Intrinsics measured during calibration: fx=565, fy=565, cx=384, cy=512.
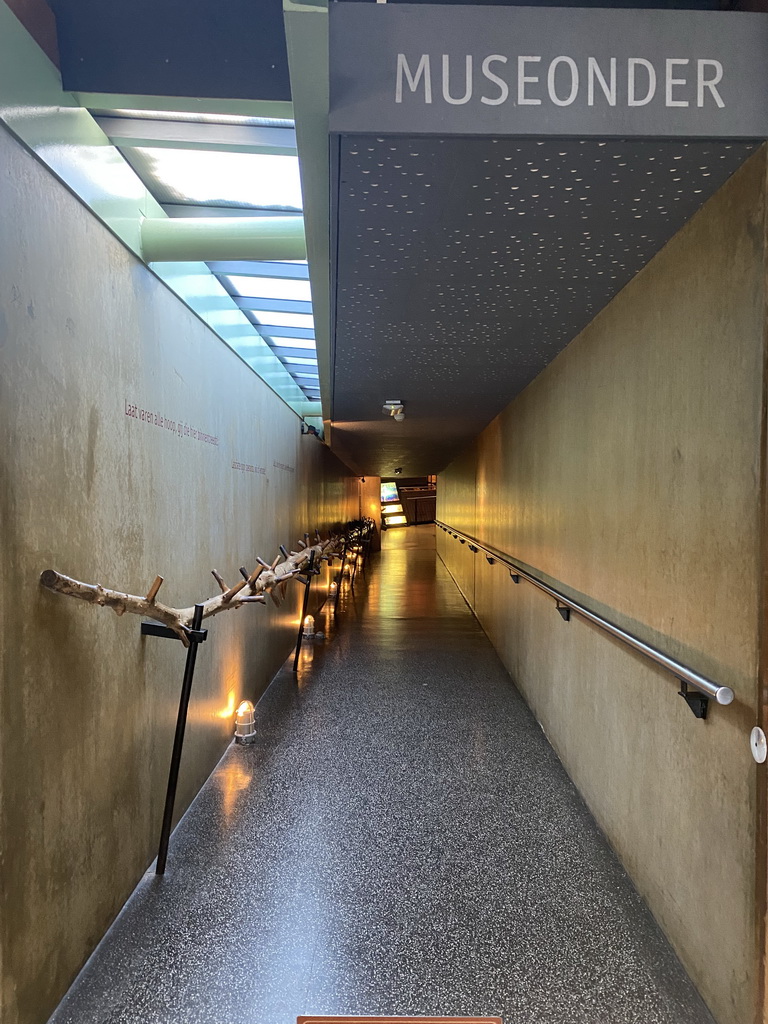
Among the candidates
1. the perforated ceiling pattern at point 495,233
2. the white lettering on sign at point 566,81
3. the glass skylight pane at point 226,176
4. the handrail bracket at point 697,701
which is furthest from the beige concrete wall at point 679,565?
the glass skylight pane at point 226,176

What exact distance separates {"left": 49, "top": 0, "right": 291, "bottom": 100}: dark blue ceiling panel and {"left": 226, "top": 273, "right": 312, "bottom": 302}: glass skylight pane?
199 cm

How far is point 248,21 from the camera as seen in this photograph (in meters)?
1.68

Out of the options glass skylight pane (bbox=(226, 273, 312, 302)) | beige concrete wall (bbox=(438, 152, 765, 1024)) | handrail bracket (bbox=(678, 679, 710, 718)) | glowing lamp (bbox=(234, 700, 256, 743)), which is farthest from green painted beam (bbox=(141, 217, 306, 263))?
glowing lamp (bbox=(234, 700, 256, 743))

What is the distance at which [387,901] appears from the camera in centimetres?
212

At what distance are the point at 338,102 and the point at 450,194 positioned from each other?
419 millimetres

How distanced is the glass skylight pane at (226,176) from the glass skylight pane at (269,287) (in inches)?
30.2

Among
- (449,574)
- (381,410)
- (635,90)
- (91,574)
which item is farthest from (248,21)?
(449,574)

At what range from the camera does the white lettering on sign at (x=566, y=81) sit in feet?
4.13

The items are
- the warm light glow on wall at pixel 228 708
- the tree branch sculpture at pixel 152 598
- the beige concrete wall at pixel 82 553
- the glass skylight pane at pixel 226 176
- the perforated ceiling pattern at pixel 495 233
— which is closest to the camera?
the perforated ceiling pattern at pixel 495 233

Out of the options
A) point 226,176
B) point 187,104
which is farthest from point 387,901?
point 226,176

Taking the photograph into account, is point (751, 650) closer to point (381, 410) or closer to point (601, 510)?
point (601, 510)

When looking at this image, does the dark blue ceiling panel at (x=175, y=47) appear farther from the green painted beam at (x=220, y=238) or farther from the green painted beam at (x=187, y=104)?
the green painted beam at (x=220, y=238)

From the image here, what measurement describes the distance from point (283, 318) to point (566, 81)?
3.72m

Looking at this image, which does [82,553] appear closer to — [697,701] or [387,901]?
[387,901]
